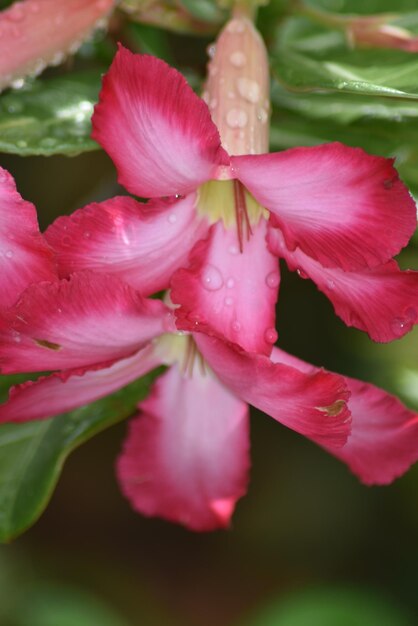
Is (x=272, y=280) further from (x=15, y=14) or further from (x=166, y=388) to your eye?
(x=15, y=14)

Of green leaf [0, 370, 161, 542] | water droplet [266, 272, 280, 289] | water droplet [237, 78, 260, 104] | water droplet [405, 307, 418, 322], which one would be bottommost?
green leaf [0, 370, 161, 542]

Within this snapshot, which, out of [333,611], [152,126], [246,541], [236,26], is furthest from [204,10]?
[246,541]

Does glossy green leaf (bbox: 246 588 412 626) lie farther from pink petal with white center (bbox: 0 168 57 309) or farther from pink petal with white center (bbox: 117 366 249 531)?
pink petal with white center (bbox: 0 168 57 309)

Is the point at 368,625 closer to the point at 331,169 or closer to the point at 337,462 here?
the point at 337,462

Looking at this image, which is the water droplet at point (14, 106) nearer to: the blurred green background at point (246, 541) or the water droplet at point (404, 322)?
the water droplet at point (404, 322)

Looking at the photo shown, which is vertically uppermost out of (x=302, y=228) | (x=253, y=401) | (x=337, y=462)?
(x=302, y=228)

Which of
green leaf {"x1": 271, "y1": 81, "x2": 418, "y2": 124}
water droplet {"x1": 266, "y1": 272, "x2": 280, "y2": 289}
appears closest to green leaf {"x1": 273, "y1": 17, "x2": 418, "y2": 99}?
green leaf {"x1": 271, "y1": 81, "x2": 418, "y2": 124}

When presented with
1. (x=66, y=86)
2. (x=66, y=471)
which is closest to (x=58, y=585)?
(x=66, y=471)
